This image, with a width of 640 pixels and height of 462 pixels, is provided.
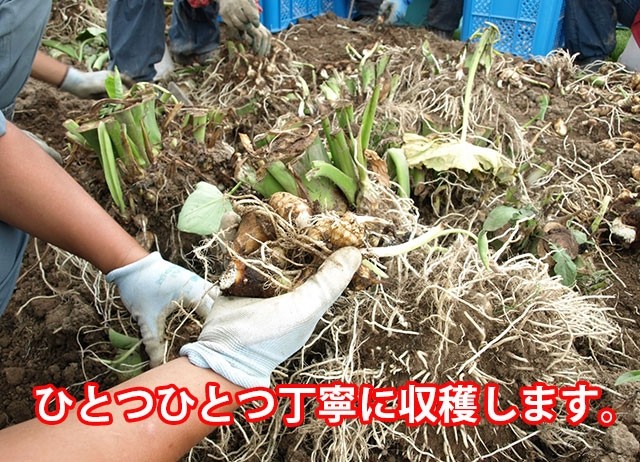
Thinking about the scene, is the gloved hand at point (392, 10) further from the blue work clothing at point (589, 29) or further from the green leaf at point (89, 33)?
the green leaf at point (89, 33)

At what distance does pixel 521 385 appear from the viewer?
949mm

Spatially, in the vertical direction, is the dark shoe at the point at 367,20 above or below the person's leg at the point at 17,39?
below

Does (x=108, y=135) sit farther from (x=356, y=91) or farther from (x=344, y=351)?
(x=356, y=91)

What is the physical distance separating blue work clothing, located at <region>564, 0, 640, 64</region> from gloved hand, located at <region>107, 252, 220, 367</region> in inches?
99.5

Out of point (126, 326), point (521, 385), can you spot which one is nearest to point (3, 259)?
point (126, 326)

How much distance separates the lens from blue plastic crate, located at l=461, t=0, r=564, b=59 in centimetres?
257

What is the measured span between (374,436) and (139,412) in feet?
1.29

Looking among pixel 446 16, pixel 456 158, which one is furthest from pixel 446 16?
pixel 456 158

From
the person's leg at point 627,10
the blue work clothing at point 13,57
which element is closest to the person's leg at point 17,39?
the blue work clothing at point 13,57

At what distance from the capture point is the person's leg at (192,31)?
2287 mm

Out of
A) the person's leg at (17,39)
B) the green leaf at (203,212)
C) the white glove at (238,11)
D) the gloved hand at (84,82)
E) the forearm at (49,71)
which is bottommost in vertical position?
the gloved hand at (84,82)

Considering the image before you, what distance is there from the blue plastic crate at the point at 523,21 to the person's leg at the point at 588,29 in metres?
0.07

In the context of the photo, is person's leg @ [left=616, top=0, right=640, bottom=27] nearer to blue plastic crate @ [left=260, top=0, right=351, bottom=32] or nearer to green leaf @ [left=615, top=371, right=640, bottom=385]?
blue plastic crate @ [left=260, top=0, right=351, bottom=32]

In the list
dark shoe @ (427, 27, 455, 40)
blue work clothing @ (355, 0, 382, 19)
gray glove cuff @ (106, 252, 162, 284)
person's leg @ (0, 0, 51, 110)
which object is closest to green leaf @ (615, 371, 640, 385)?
gray glove cuff @ (106, 252, 162, 284)
